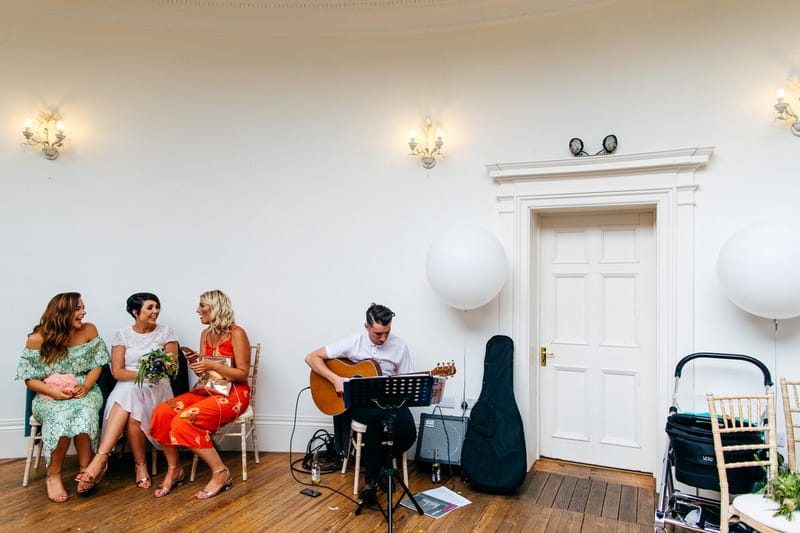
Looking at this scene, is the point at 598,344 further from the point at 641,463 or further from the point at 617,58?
the point at 617,58

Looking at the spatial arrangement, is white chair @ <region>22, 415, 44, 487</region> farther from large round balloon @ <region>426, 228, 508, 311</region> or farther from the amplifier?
large round balloon @ <region>426, 228, 508, 311</region>

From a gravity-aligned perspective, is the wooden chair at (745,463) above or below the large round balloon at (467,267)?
below

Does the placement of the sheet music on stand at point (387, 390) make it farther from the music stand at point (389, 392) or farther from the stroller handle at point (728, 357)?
the stroller handle at point (728, 357)

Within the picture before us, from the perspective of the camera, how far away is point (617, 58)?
3.83 metres

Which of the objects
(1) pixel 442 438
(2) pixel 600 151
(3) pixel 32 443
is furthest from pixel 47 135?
(2) pixel 600 151

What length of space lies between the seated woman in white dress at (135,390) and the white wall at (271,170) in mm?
512

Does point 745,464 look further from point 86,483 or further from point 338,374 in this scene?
point 86,483

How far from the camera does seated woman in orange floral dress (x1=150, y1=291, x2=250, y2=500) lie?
3498 millimetres

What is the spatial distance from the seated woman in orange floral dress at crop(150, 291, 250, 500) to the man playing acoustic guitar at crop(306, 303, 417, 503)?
0.56 metres

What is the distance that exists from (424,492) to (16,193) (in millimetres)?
3830

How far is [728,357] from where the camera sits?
10.5 ft

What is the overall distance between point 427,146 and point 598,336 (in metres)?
1.87

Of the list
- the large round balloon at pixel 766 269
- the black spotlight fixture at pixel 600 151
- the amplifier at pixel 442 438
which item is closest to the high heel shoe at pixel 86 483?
the amplifier at pixel 442 438

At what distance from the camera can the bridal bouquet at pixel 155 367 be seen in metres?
3.64
